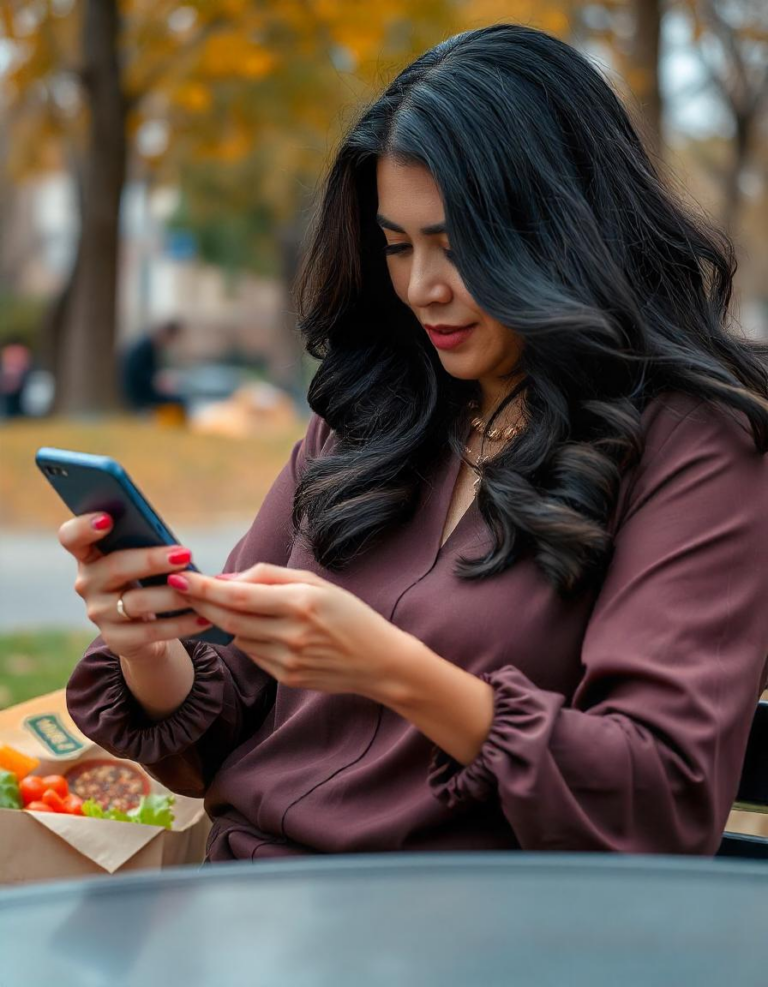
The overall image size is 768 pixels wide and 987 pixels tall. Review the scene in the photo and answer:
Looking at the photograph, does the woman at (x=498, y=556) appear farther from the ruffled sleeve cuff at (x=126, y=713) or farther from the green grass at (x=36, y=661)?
the green grass at (x=36, y=661)

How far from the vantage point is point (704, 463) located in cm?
187

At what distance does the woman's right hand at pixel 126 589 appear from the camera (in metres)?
1.79

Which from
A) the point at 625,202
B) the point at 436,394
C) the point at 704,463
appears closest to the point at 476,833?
the point at 704,463

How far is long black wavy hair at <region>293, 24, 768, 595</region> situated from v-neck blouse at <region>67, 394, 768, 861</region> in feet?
0.14

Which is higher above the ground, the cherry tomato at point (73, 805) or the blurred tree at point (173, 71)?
the blurred tree at point (173, 71)

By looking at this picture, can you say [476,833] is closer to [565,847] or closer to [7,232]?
[565,847]

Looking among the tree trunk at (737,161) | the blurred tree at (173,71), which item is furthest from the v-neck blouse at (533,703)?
the tree trunk at (737,161)

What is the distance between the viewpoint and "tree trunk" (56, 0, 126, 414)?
12.3m

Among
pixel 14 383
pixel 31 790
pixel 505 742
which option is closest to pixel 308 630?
pixel 505 742

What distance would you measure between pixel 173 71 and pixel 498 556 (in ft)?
35.7

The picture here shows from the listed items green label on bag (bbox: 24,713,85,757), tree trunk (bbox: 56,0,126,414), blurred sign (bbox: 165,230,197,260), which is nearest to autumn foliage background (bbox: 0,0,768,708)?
tree trunk (bbox: 56,0,126,414)

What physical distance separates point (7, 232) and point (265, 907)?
40387 mm

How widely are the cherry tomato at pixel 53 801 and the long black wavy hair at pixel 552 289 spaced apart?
60 cm

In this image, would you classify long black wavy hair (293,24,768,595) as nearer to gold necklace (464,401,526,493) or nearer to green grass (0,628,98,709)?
gold necklace (464,401,526,493)
